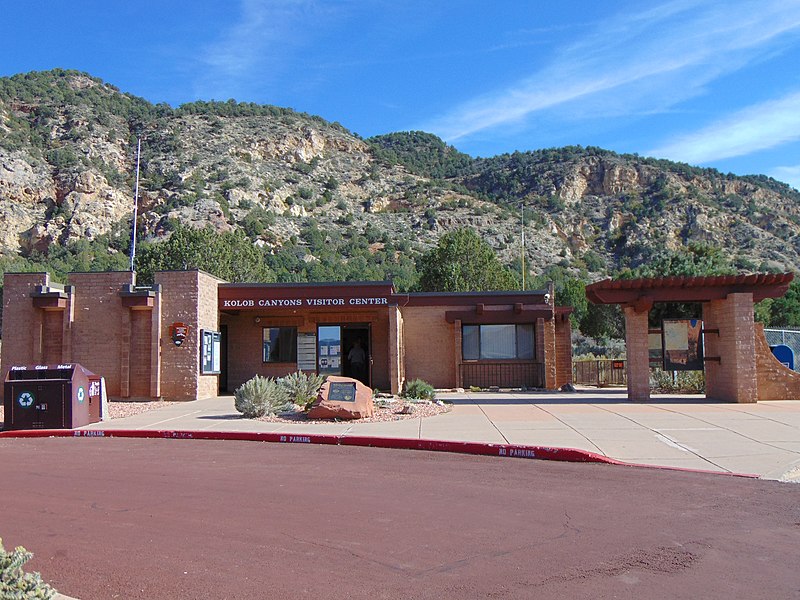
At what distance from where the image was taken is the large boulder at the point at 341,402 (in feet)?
51.4

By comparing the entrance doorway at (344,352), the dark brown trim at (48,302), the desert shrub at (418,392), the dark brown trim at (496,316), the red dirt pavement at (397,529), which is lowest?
the red dirt pavement at (397,529)

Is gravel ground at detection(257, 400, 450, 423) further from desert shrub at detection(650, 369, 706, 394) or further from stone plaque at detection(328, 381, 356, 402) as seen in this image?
desert shrub at detection(650, 369, 706, 394)

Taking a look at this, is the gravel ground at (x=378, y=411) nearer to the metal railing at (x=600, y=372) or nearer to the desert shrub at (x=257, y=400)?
the desert shrub at (x=257, y=400)

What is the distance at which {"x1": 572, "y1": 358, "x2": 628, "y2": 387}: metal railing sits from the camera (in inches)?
1160

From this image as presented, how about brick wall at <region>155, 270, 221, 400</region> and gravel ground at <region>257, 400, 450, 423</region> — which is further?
brick wall at <region>155, 270, 221, 400</region>

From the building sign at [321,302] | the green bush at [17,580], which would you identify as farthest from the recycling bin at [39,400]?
the green bush at [17,580]

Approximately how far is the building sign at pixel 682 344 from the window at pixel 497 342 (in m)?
6.01

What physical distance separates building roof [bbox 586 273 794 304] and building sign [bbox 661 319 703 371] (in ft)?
2.70

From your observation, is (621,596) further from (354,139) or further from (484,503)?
(354,139)

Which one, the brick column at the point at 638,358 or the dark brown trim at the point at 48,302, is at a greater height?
the dark brown trim at the point at 48,302

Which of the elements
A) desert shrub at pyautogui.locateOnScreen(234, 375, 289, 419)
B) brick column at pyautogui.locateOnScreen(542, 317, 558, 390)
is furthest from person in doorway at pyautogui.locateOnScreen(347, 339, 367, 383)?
desert shrub at pyautogui.locateOnScreen(234, 375, 289, 419)

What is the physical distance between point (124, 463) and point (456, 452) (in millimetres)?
5084

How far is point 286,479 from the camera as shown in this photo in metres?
9.63

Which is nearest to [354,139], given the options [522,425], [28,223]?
[28,223]
